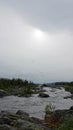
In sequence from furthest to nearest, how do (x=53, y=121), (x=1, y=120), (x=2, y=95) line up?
(x=2, y=95)
(x=53, y=121)
(x=1, y=120)

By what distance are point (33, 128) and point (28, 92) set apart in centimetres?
8086

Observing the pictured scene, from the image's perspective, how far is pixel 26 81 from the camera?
147875mm

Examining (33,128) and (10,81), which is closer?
(33,128)

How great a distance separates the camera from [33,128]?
22469 mm

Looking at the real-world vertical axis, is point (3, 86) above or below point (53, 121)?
above

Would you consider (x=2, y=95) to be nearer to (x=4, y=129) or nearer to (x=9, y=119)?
(x=9, y=119)

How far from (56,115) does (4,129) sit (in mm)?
12733

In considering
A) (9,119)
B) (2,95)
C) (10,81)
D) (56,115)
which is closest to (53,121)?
(56,115)

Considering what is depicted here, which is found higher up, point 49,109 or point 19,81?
point 19,81

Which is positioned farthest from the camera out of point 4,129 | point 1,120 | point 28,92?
point 28,92

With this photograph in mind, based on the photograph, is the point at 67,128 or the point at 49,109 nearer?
the point at 67,128

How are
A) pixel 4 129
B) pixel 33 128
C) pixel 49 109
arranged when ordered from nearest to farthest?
pixel 4 129, pixel 33 128, pixel 49 109

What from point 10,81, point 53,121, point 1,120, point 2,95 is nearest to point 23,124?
point 1,120

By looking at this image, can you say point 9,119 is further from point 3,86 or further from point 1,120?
point 3,86
